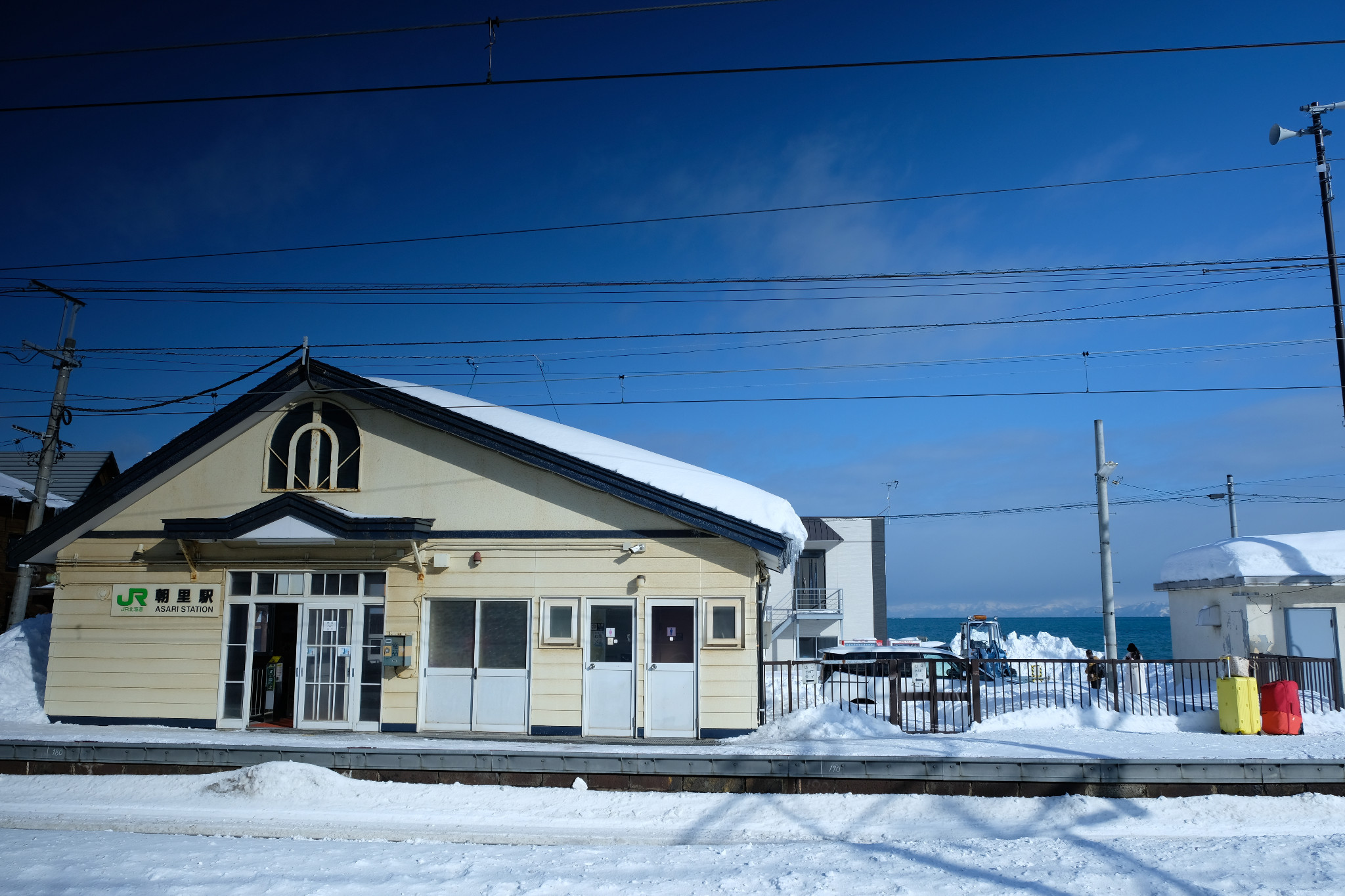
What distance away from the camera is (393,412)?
635 inches

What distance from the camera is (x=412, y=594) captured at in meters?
15.8

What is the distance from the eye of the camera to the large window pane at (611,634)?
1534cm

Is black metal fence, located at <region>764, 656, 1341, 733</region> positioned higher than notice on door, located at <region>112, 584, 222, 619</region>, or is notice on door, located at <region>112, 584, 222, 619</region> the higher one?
notice on door, located at <region>112, 584, 222, 619</region>

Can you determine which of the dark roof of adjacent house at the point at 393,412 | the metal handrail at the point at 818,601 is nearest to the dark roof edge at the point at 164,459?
the dark roof of adjacent house at the point at 393,412

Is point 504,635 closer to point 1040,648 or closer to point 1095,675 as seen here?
point 1095,675

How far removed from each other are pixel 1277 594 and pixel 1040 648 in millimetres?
41118

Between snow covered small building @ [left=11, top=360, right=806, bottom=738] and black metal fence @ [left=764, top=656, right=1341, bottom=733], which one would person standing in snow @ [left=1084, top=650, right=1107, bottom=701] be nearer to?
black metal fence @ [left=764, top=656, right=1341, bottom=733]

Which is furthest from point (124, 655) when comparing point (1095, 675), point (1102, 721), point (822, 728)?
point (1095, 675)

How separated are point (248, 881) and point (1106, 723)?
13231 mm

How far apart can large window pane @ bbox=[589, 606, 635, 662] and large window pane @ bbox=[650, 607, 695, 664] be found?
0.35 metres

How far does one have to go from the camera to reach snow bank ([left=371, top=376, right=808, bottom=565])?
16.2 metres

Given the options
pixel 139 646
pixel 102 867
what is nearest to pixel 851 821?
pixel 102 867

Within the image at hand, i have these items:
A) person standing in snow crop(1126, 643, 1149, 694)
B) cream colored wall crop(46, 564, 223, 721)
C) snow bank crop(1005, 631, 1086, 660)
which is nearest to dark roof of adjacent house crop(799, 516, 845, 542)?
snow bank crop(1005, 631, 1086, 660)

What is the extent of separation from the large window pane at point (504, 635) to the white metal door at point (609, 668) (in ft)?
3.50
